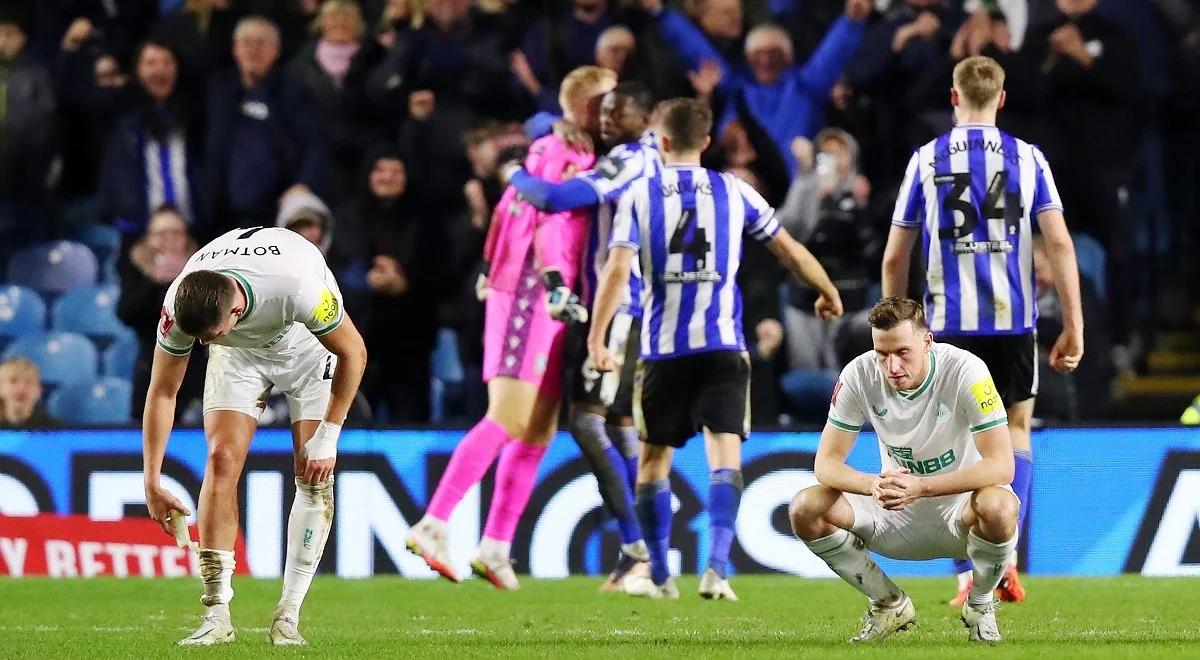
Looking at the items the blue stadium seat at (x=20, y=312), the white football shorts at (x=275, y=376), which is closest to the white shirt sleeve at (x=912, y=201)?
the white football shorts at (x=275, y=376)

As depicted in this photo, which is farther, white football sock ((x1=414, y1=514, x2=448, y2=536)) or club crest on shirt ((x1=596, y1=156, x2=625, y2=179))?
white football sock ((x1=414, y1=514, x2=448, y2=536))

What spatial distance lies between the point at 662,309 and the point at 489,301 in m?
1.43

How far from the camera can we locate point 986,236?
7.57m

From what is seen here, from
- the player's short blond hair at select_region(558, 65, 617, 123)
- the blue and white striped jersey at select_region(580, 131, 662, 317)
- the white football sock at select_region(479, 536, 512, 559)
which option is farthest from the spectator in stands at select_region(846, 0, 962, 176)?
the white football sock at select_region(479, 536, 512, 559)

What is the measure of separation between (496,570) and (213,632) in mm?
2949

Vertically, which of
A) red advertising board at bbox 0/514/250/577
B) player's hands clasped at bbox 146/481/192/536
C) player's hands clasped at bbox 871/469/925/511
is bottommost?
red advertising board at bbox 0/514/250/577

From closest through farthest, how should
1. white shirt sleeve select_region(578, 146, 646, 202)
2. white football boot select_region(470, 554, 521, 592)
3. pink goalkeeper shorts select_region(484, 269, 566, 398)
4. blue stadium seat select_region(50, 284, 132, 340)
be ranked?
1. white shirt sleeve select_region(578, 146, 646, 202)
2. white football boot select_region(470, 554, 521, 592)
3. pink goalkeeper shorts select_region(484, 269, 566, 398)
4. blue stadium seat select_region(50, 284, 132, 340)

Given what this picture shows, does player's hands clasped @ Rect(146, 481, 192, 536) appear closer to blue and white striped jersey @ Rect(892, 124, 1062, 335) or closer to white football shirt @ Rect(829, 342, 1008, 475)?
white football shirt @ Rect(829, 342, 1008, 475)

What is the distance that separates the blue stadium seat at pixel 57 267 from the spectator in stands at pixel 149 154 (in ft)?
1.89

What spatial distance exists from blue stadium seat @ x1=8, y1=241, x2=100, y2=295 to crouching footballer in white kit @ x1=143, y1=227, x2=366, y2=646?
7207 mm

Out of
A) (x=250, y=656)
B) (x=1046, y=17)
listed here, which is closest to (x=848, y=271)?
(x=1046, y=17)

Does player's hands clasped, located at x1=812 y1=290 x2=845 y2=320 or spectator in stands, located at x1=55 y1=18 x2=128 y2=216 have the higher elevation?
spectator in stands, located at x1=55 y1=18 x2=128 y2=216

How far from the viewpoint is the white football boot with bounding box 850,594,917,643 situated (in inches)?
243

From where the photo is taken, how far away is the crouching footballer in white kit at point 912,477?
19.2ft
